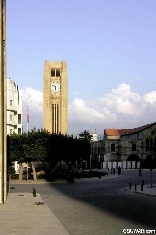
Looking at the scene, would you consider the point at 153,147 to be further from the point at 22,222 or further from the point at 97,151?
the point at 22,222

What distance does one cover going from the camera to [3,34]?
2711 cm

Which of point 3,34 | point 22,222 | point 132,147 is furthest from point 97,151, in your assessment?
point 22,222

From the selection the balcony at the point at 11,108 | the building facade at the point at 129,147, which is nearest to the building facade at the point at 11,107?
the balcony at the point at 11,108

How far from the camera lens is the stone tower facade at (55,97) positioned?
8400 cm

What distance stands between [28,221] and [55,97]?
2666 inches

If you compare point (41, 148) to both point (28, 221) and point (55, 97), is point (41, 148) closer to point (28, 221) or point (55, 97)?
point (55, 97)

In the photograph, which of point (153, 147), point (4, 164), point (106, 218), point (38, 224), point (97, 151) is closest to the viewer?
point (38, 224)

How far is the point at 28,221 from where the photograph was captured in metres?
17.7

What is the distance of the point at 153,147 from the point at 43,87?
35750 millimetres

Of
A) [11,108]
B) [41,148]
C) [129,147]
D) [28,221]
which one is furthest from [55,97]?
[28,221]

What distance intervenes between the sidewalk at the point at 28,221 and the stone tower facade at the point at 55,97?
59926 millimetres

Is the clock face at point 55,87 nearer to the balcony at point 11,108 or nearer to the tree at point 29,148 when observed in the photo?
the balcony at point 11,108

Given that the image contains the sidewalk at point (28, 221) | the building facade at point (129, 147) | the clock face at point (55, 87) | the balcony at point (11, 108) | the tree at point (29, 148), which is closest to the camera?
the sidewalk at point (28, 221)

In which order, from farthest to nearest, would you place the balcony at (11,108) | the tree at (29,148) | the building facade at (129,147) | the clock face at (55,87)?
1. the building facade at (129,147)
2. the clock face at (55,87)
3. the balcony at (11,108)
4. the tree at (29,148)
